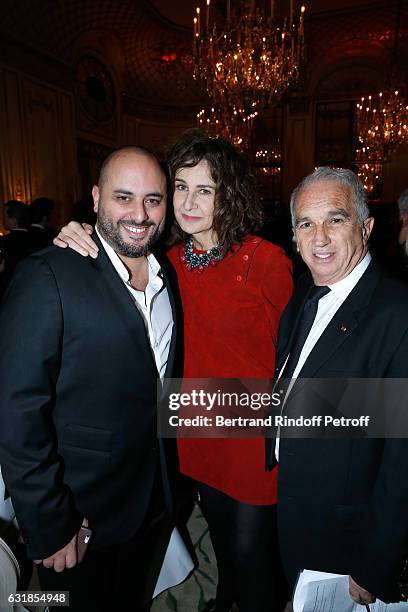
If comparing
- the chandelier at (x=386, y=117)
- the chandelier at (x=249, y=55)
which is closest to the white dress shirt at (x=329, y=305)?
the chandelier at (x=249, y=55)

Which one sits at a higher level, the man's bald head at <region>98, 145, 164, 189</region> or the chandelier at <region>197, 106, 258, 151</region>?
the chandelier at <region>197, 106, 258, 151</region>

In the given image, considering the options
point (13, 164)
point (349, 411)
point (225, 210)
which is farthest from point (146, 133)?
point (349, 411)

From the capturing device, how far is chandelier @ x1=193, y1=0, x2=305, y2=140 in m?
4.94

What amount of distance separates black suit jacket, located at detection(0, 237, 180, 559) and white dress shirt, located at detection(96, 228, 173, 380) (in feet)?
0.27

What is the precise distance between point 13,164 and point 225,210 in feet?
24.7

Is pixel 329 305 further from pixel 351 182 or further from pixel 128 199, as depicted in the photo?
pixel 128 199

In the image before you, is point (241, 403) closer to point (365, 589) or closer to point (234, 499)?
point (234, 499)

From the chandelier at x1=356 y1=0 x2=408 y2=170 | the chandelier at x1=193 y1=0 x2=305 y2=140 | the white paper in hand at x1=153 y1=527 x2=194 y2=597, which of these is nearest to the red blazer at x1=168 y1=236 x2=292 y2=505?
the white paper in hand at x1=153 y1=527 x2=194 y2=597

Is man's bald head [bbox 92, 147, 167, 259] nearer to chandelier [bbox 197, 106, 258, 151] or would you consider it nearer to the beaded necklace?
the beaded necklace

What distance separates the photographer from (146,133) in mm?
12234

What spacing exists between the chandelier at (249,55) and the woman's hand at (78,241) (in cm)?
457

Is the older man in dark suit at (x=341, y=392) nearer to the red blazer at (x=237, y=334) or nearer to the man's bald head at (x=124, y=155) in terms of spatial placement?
the red blazer at (x=237, y=334)

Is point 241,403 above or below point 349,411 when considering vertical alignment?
below

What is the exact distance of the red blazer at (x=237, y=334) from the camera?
1.72 m
